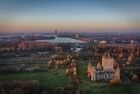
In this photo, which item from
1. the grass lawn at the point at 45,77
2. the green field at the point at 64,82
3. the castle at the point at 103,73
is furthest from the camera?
the castle at the point at 103,73

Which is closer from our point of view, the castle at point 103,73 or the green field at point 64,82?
the green field at point 64,82

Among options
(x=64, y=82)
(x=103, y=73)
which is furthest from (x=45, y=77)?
(x=103, y=73)

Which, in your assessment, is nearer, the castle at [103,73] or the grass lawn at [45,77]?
the grass lawn at [45,77]

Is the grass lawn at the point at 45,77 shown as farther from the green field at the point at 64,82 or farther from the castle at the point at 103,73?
the castle at the point at 103,73

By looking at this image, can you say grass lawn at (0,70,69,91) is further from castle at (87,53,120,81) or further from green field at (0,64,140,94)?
castle at (87,53,120,81)

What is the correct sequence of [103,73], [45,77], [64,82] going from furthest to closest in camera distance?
[103,73]
[45,77]
[64,82]

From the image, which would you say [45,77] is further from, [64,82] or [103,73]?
[103,73]

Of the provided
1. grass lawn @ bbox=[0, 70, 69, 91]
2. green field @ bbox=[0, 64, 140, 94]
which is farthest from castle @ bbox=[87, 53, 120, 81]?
grass lawn @ bbox=[0, 70, 69, 91]

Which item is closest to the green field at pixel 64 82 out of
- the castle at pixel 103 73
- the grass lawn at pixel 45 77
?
the grass lawn at pixel 45 77

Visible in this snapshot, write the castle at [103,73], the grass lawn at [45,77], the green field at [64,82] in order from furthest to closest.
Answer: the castle at [103,73]
the grass lawn at [45,77]
the green field at [64,82]
